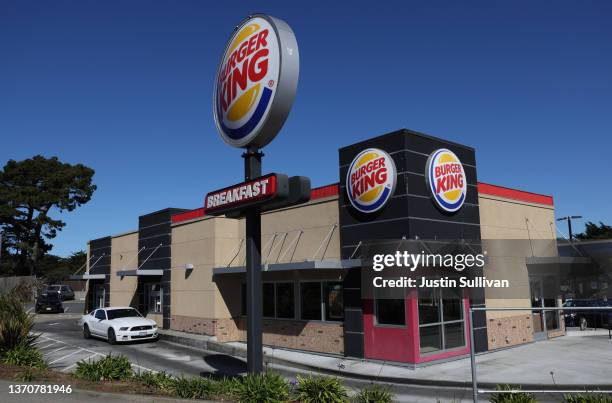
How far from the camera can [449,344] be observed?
1639cm

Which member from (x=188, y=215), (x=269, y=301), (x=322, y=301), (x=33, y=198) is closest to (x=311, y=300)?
(x=322, y=301)

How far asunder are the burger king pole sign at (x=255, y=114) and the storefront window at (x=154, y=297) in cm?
1640

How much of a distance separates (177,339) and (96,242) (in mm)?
16160

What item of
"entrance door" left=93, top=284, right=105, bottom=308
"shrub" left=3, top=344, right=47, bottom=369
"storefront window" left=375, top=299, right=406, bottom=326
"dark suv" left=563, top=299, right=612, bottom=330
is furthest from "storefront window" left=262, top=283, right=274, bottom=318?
"entrance door" left=93, top=284, right=105, bottom=308

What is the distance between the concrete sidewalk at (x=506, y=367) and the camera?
13133mm

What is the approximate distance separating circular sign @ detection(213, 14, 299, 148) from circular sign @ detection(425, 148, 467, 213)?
23.5 feet

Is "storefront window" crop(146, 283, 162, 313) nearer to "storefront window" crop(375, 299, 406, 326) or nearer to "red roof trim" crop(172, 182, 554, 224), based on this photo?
"red roof trim" crop(172, 182, 554, 224)

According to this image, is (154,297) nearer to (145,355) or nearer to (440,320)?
(145,355)

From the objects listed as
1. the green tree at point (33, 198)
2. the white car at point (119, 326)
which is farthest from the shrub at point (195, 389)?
the green tree at point (33, 198)

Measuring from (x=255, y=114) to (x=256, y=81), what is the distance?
2.23ft

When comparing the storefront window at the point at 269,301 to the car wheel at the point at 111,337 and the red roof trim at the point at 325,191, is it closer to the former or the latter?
the red roof trim at the point at 325,191

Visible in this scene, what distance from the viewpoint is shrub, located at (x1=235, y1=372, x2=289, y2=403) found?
333 inches

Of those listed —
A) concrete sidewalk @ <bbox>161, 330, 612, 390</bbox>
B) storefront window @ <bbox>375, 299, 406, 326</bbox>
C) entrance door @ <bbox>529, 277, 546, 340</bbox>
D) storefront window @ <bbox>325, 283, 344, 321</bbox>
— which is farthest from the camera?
entrance door @ <bbox>529, 277, 546, 340</bbox>

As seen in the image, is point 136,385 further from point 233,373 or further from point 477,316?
point 477,316
